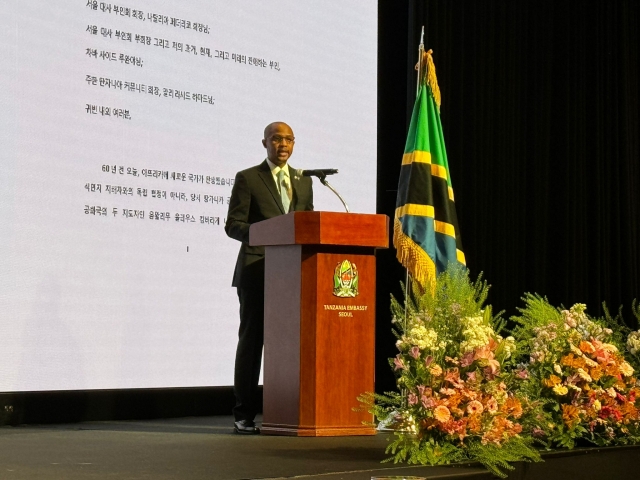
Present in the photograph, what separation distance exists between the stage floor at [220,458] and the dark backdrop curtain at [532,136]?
2994mm

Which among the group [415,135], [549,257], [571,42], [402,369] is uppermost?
[571,42]

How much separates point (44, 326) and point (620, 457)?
2718 millimetres

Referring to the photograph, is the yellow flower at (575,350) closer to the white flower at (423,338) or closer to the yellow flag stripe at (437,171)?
the white flower at (423,338)

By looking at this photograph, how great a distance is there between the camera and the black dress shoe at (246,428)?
4.38 metres

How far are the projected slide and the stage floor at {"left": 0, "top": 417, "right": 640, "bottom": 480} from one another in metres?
0.67

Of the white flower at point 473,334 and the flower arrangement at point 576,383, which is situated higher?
the white flower at point 473,334

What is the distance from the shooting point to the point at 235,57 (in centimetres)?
583

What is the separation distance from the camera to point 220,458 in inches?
135

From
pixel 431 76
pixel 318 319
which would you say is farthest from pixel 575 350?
pixel 431 76

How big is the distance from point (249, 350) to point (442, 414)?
1.49m

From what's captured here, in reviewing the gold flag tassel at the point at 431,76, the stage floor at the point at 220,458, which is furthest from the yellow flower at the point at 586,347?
the gold flag tassel at the point at 431,76

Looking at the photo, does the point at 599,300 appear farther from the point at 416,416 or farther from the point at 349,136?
the point at 416,416

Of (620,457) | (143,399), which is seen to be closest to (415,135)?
(143,399)

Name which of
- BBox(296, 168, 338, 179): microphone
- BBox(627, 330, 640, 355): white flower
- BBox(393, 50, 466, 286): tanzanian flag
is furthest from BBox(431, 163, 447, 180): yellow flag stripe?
BBox(627, 330, 640, 355): white flower
